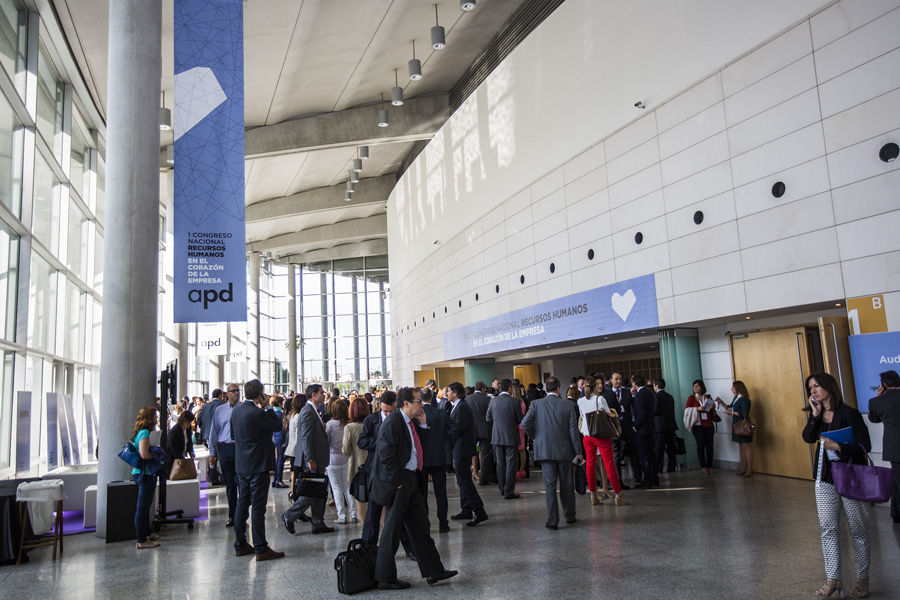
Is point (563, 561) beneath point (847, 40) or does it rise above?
beneath

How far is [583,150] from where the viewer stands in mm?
12875

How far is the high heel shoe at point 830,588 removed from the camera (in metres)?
4.20

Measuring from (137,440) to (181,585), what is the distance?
7.32 feet

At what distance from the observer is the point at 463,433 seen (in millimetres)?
8469

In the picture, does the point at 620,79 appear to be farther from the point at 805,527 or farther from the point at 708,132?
the point at 805,527

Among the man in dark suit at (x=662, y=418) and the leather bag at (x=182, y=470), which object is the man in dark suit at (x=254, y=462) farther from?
the man in dark suit at (x=662, y=418)

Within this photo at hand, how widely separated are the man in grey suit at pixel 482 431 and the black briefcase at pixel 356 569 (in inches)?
178

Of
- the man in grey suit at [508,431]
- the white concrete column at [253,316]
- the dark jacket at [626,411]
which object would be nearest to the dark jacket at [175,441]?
the man in grey suit at [508,431]

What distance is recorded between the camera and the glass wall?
9.28 m

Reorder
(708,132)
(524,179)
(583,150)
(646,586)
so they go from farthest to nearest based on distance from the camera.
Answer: (524,179) < (583,150) < (708,132) < (646,586)

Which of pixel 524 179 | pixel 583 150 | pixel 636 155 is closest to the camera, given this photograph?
pixel 636 155

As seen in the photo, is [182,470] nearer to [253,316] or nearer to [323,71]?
[323,71]

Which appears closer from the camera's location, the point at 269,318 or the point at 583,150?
the point at 583,150

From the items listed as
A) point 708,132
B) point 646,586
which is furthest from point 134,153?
point 708,132
